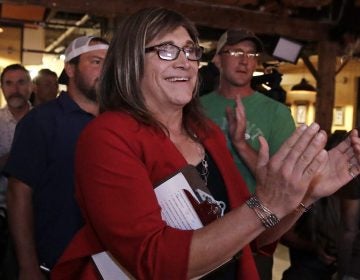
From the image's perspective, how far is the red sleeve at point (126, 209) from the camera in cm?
112

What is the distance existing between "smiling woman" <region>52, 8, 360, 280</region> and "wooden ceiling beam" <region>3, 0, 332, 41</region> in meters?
4.29

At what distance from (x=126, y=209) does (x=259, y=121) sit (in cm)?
166

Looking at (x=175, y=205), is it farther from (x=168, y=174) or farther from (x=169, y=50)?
(x=169, y=50)

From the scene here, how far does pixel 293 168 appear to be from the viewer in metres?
1.09

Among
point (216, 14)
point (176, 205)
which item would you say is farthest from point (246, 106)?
point (216, 14)

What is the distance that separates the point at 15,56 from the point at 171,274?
654cm

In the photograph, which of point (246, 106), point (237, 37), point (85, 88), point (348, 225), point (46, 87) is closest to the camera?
point (348, 225)

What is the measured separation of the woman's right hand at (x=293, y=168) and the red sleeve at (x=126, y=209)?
0.19 meters

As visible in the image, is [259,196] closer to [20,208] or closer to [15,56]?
[20,208]

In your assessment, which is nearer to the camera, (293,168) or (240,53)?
(293,168)

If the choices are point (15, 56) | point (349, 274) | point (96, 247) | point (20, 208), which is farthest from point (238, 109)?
point (15, 56)

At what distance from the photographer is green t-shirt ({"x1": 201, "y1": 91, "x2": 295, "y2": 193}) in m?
2.63

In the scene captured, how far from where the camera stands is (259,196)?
45.0 inches

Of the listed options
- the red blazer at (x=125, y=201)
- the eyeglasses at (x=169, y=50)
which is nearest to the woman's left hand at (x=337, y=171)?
the red blazer at (x=125, y=201)
